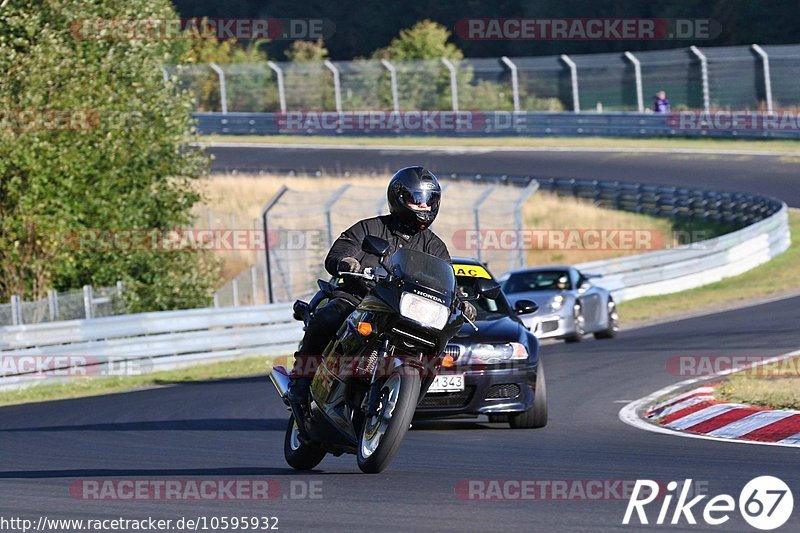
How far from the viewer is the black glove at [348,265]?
847cm

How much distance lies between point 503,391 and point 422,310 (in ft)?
15.0

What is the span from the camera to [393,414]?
791cm

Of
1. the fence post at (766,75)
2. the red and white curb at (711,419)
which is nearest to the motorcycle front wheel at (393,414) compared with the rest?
the red and white curb at (711,419)

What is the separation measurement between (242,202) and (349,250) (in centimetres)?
3375

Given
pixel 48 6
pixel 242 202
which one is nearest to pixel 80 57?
pixel 48 6

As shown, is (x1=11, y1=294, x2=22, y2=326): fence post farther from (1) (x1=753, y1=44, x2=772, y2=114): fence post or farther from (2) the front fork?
(1) (x1=753, y1=44, x2=772, y2=114): fence post

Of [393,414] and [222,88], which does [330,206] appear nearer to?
[393,414]

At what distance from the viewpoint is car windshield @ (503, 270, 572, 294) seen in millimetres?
22234

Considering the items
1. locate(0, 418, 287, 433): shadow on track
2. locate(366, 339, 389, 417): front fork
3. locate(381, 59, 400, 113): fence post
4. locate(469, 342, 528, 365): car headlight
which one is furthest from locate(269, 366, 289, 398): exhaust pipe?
locate(381, 59, 400, 113): fence post

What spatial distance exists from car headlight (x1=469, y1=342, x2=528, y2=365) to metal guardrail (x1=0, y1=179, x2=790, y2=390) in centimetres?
894

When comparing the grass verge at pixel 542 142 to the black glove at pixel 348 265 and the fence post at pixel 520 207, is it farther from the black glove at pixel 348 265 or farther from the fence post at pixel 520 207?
the black glove at pixel 348 265

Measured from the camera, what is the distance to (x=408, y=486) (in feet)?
26.4

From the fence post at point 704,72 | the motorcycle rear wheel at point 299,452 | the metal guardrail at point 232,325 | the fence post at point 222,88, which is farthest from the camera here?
the fence post at point 222,88

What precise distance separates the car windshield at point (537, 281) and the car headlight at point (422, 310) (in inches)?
564
